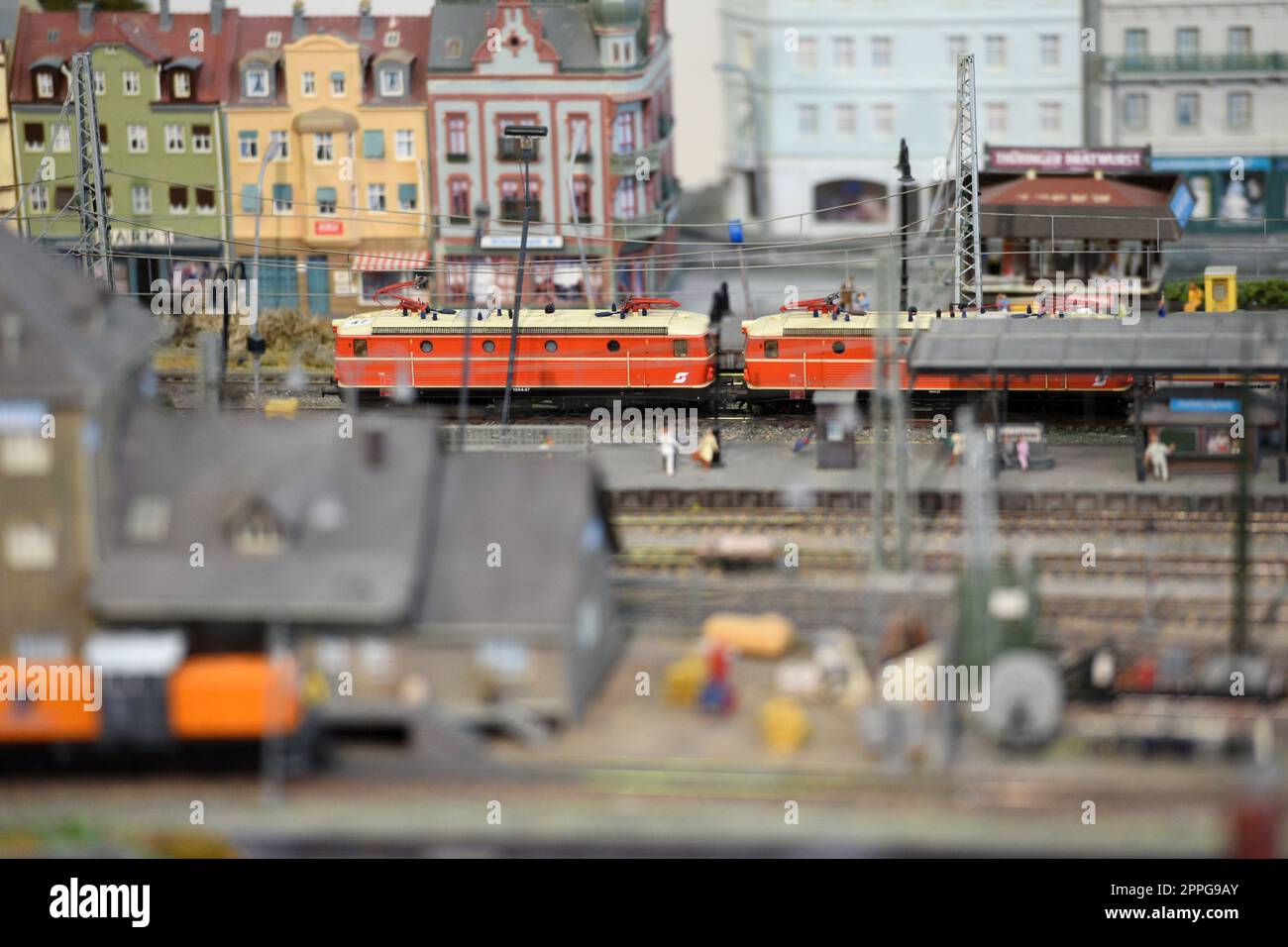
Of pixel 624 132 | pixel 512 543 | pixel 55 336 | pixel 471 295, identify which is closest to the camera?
pixel 55 336

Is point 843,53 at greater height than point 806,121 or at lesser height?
greater

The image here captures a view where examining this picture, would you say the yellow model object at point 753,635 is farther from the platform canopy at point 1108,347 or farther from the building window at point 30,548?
the building window at point 30,548

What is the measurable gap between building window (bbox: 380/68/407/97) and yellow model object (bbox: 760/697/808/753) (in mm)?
40027

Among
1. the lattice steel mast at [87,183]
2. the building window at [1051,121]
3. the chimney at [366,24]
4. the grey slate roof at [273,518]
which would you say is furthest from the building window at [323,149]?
the grey slate roof at [273,518]

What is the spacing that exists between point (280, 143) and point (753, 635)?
124ft

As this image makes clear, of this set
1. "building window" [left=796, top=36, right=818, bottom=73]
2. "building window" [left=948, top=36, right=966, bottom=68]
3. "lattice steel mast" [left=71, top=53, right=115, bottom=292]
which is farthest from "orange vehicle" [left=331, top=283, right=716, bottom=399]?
"building window" [left=948, top=36, right=966, bottom=68]

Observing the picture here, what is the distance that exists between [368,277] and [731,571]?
98.4ft

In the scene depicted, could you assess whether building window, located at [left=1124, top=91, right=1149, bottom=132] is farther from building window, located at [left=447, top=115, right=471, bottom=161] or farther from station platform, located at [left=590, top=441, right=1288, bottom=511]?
station platform, located at [left=590, top=441, right=1288, bottom=511]

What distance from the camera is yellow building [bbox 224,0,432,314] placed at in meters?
81.6

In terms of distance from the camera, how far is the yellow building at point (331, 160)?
268ft

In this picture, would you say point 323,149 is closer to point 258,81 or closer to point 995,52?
point 258,81

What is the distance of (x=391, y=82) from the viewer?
81625 mm

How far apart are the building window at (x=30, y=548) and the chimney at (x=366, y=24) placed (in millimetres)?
39948

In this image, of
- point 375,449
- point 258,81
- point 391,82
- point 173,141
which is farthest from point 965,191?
point 375,449
